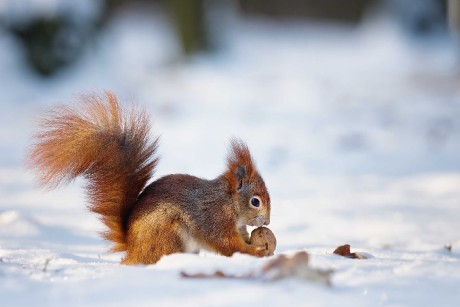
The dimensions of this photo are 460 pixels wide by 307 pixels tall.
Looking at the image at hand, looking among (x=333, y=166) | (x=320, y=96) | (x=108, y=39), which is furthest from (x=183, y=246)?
(x=108, y=39)

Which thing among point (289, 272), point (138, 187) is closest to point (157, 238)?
point (138, 187)

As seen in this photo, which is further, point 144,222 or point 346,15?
point 346,15

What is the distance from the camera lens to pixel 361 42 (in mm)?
19656

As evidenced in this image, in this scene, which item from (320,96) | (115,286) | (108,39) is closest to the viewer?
(115,286)

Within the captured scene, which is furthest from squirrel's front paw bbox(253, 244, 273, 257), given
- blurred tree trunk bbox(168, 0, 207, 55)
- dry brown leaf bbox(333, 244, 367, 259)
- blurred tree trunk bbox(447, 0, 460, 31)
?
blurred tree trunk bbox(447, 0, 460, 31)

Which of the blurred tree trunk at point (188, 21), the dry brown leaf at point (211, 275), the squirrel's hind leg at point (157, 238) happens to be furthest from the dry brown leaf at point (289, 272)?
the blurred tree trunk at point (188, 21)

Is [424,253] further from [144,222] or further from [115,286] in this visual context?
[115,286]

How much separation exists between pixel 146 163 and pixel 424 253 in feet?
4.96

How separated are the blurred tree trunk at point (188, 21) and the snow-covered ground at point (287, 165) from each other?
35cm

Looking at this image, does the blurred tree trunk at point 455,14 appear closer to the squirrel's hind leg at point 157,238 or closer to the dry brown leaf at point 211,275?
the squirrel's hind leg at point 157,238

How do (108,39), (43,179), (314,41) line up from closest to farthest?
(43,179) < (108,39) < (314,41)

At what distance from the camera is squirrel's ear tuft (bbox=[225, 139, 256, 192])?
3.61 metres

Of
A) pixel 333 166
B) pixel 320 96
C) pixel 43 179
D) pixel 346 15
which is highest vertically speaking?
pixel 346 15

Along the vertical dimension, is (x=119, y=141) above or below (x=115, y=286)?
above
